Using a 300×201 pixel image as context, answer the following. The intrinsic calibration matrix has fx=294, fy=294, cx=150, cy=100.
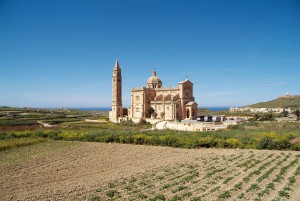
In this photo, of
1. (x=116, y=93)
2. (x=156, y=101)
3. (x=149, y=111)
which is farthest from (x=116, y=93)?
(x=156, y=101)

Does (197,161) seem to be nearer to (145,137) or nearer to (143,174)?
(143,174)

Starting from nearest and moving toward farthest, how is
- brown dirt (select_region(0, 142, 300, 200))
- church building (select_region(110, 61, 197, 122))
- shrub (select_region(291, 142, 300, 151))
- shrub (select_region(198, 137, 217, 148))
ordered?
1. brown dirt (select_region(0, 142, 300, 200))
2. shrub (select_region(291, 142, 300, 151))
3. shrub (select_region(198, 137, 217, 148))
4. church building (select_region(110, 61, 197, 122))

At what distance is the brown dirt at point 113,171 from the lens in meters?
14.0

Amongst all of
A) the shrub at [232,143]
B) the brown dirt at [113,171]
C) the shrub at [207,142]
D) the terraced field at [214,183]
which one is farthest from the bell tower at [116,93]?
the terraced field at [214,183]

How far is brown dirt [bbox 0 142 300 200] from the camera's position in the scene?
553 inches

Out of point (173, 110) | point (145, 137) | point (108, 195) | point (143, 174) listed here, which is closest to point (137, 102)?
point (173, 110)

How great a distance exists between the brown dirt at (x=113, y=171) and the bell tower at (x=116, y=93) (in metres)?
36.7

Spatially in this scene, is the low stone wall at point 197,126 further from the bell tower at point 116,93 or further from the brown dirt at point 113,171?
the bell tower at point 116,93

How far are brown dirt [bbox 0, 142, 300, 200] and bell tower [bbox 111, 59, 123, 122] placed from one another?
36.7m

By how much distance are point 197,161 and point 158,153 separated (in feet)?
17.5

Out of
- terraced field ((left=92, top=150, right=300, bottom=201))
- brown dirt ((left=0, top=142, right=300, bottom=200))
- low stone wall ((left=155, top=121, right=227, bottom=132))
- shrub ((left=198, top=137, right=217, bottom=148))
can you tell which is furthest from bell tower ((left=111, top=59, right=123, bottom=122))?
terraced field ((left=92, top=150, right=300, bottom=201))

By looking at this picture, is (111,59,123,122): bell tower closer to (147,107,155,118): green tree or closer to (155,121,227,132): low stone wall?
(147,107,155,118): green tree

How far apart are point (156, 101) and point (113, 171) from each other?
44386 mm

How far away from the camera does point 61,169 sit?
64.1ft
